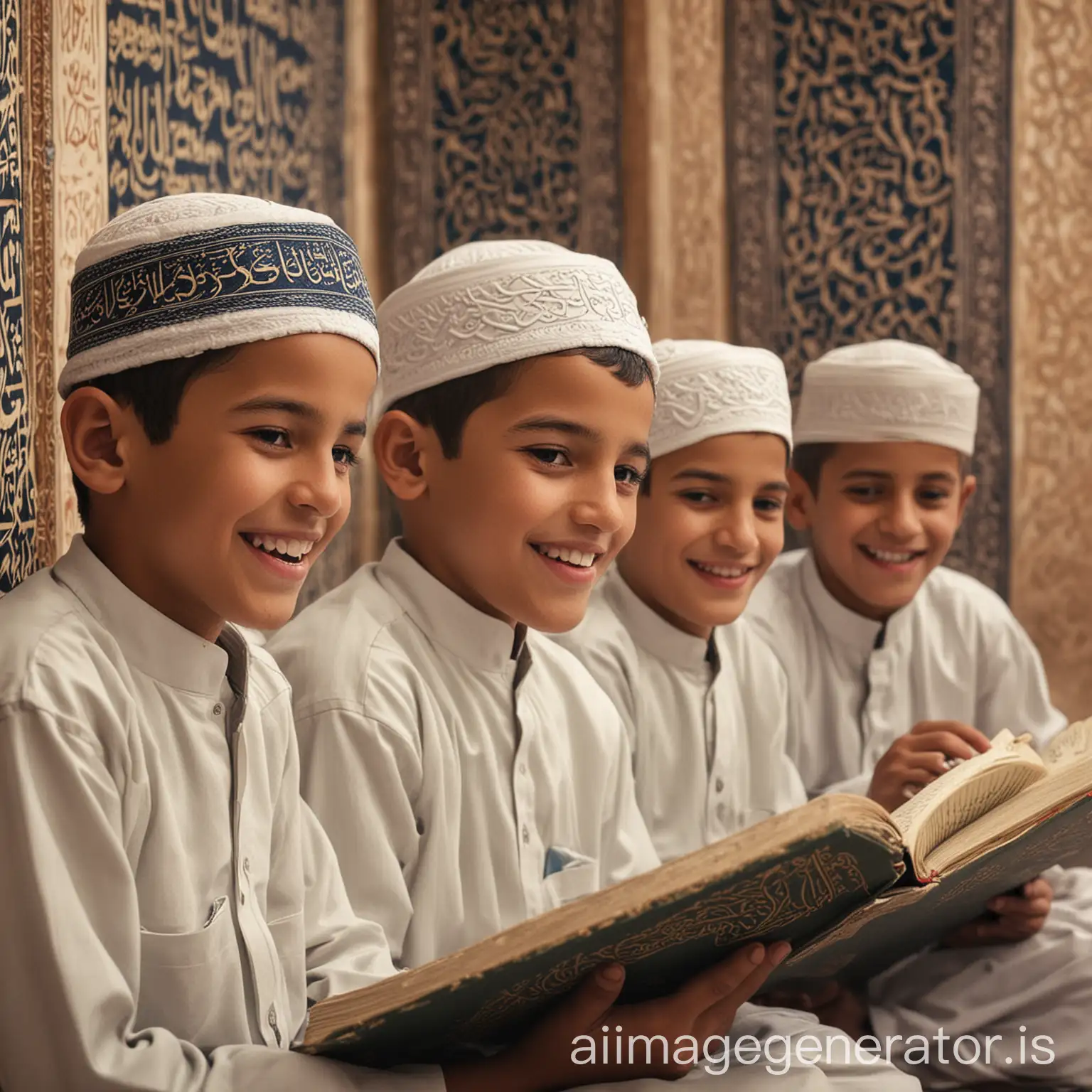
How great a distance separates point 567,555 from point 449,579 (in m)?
0.18

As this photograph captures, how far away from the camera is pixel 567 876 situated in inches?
77.9

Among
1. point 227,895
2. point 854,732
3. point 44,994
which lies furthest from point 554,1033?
point 854,732

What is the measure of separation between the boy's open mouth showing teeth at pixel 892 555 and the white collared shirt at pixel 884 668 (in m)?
0.16

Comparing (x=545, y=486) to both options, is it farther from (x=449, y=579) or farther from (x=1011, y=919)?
(x=1011, y=919)

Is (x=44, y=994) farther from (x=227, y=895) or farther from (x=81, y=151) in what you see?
(x=81, y=151)

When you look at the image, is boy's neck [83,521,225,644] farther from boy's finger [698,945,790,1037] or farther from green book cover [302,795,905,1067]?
boy's finger [698,945,790,1037]

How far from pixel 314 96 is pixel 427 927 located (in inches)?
106

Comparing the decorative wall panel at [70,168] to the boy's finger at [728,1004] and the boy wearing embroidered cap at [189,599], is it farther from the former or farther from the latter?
the boy's finger at [728,1004]

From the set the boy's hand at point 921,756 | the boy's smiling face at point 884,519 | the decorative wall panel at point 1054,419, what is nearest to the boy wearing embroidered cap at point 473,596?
the boy's hand at point 921,756

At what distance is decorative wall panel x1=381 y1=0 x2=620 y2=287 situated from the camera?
14.0 feet

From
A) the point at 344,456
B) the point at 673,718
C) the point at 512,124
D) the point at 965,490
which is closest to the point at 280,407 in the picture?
the point at 344,456

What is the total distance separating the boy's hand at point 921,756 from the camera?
2.39 meters

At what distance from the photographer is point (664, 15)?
4359 mm

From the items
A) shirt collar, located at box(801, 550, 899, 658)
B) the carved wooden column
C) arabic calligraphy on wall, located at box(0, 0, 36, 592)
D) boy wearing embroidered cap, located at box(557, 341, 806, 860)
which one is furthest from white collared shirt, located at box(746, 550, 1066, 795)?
arabic calligraphy on wall, located at box(0, 0, 36, 592)
